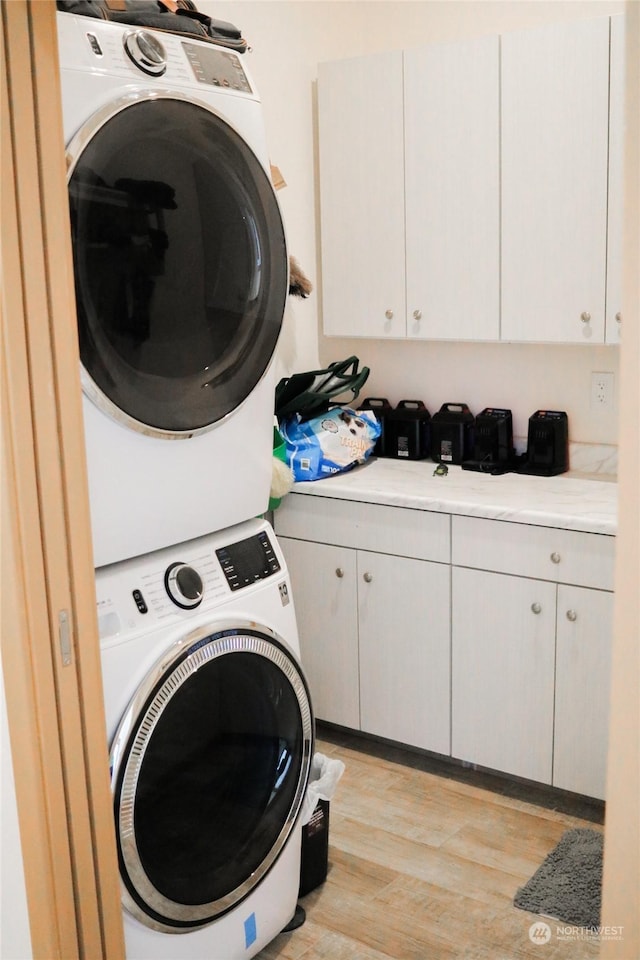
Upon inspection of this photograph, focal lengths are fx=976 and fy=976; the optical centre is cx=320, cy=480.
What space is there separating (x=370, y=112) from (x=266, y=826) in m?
2.15

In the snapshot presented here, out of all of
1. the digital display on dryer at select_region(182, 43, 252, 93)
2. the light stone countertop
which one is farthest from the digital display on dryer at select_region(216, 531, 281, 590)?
the digital display on dryer at select_region(182, 43, 252, 93)

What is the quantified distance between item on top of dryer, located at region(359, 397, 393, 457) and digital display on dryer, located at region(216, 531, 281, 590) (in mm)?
1297

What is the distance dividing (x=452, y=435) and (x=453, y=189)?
775mm

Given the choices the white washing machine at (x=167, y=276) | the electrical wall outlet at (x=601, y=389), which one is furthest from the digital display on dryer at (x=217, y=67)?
the electrical wall outlet at (x=601, y=389)

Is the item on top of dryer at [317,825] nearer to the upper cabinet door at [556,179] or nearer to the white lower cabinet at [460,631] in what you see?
the white lower cabinet at [460,631]

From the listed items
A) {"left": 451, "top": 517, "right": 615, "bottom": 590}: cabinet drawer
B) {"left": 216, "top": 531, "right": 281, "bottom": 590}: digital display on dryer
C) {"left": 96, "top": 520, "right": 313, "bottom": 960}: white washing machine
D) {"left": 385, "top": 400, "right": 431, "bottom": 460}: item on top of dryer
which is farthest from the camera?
{"left": 385, "top": 400, "right": 431, "bottom": 460}: item on top of dryer

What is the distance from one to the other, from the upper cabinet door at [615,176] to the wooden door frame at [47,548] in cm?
162

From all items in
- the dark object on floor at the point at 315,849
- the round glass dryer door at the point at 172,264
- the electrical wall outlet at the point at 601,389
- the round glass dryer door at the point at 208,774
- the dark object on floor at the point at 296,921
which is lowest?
the dark object on floor at the point at 296,921

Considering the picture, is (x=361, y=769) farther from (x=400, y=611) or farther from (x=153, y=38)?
(x=153, y=38)

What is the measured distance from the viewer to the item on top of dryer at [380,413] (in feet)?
11.1

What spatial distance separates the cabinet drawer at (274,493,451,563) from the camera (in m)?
2.78

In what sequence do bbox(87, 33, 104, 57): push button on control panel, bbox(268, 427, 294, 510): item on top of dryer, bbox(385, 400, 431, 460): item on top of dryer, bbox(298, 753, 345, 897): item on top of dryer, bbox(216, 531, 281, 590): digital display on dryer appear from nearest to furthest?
bbox(87, 33, 104, 57): push button on control panel
bbox(216, 531, 281, 590): digital display on dryer
bbox(298, 753, 345, 897): item on top of dryer
bbox(268, 427, 294, 510): item on top of dryer
bbox(385, 400, 431, 460): item on top of dryer

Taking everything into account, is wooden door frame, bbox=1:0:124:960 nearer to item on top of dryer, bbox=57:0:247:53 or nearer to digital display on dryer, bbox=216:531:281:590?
item on top of dryer, bbox=57:0:247:53

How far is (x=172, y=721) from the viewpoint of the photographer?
184 centimetres
